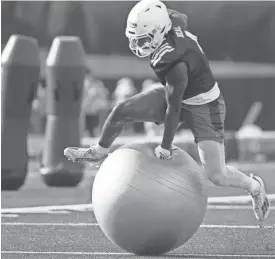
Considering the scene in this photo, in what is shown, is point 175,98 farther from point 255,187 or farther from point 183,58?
point 255,187

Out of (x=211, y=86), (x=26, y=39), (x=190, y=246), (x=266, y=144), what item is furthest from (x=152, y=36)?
(x=266, y=144)

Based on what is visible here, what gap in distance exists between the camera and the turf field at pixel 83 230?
29.4ft

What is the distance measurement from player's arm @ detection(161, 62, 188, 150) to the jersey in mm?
81

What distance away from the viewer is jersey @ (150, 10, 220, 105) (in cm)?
891

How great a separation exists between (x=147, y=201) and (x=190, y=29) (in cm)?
1835

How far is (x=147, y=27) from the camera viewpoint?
884 cm

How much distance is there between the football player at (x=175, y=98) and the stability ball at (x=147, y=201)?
0.71ft

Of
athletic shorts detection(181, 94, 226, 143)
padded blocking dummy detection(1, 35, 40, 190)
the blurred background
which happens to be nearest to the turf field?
padded blocking dummy detection(1, 35, 40, 190)

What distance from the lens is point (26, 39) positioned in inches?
566

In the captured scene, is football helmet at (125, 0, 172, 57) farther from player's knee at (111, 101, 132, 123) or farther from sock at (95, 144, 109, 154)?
sock at (95, 144, 109, 154)

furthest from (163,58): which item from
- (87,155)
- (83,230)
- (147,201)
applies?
(83,230)

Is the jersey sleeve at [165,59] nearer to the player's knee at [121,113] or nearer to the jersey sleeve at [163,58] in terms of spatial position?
the jersey sleeve at [163,58]

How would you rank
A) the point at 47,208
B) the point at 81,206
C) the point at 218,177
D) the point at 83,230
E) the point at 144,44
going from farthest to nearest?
the point at 81,206, the point at 47,208, the point at 83,230, the point at 218,177, the point at 144,44

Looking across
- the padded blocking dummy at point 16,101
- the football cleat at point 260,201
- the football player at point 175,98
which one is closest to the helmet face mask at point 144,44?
the football player at point 175,98
